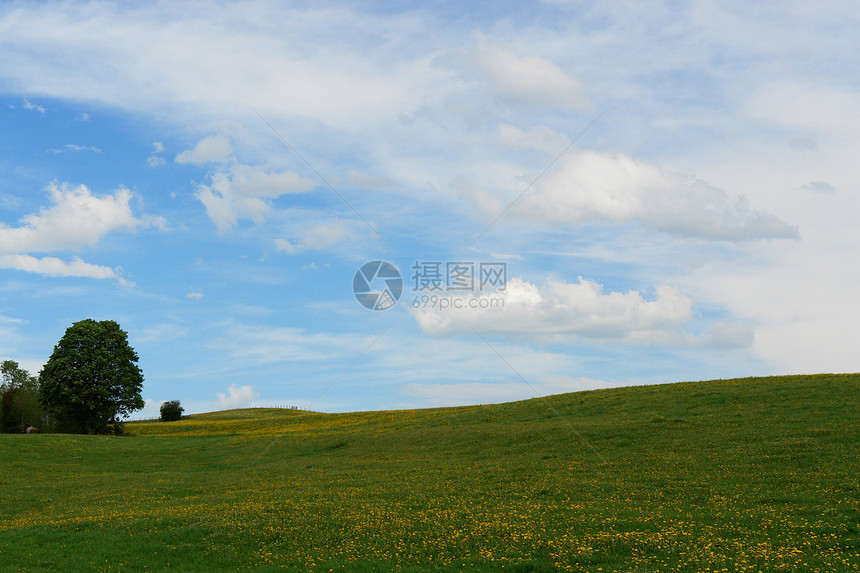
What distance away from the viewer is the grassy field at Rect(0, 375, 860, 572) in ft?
53.7

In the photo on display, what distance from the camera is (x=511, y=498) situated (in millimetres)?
24219

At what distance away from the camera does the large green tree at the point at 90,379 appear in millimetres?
77750

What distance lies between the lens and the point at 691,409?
44750 millimetres

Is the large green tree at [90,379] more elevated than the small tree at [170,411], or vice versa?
the large green tree at [90,379]

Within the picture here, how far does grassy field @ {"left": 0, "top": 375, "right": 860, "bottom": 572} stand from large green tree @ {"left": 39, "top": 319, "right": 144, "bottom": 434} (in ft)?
89.7

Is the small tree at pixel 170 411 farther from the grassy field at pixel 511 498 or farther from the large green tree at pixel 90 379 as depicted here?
the grassy field at pixel 511 498

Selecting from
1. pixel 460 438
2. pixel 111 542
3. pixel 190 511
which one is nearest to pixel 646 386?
pixel 460 438

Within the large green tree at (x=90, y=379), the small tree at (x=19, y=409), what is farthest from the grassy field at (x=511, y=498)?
the small tree at (x=19, y=409)

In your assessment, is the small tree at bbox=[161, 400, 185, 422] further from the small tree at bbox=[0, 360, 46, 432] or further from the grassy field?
the grassy field

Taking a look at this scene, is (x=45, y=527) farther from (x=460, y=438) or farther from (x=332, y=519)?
(x=460, y=438)

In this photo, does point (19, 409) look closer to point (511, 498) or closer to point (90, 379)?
point (90, 379)

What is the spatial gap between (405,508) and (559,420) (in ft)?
92.4

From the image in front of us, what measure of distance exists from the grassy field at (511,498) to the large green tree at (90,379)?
27.4 metres

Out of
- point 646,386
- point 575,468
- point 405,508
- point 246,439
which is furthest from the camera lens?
point 246,439
